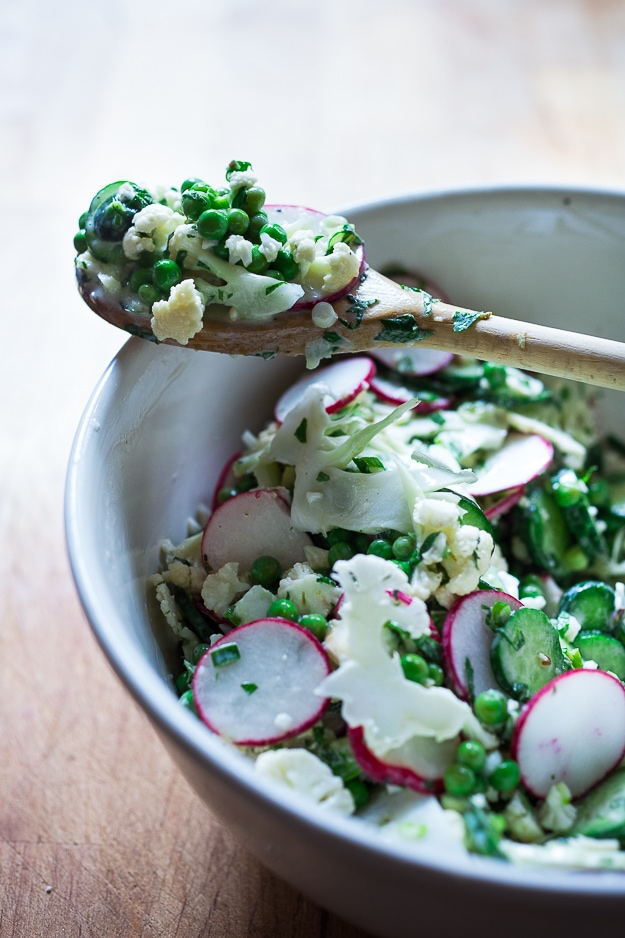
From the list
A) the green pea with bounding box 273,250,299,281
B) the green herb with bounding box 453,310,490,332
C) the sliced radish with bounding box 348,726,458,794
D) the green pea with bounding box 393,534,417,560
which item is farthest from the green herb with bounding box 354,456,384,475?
the sliced radish with bounding box 348,726,458,794

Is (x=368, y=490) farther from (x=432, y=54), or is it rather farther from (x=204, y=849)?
(x=432, y=54)

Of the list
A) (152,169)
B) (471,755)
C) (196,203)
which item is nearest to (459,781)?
(471,755)

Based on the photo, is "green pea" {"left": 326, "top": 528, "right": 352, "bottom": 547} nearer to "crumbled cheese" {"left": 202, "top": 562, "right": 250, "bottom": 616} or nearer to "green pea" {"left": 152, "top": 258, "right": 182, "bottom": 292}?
"crumbled cheese" {"left": 202, "top": 562, "right": 250, "bottom": 616}

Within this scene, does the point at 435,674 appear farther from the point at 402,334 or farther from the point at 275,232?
the point at 275,232

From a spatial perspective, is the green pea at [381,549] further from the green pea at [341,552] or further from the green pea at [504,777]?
the green pea at [504,777]

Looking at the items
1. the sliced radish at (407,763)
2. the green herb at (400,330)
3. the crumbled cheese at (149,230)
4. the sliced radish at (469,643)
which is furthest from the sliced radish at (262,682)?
the crumbled cheese at (149,230)
